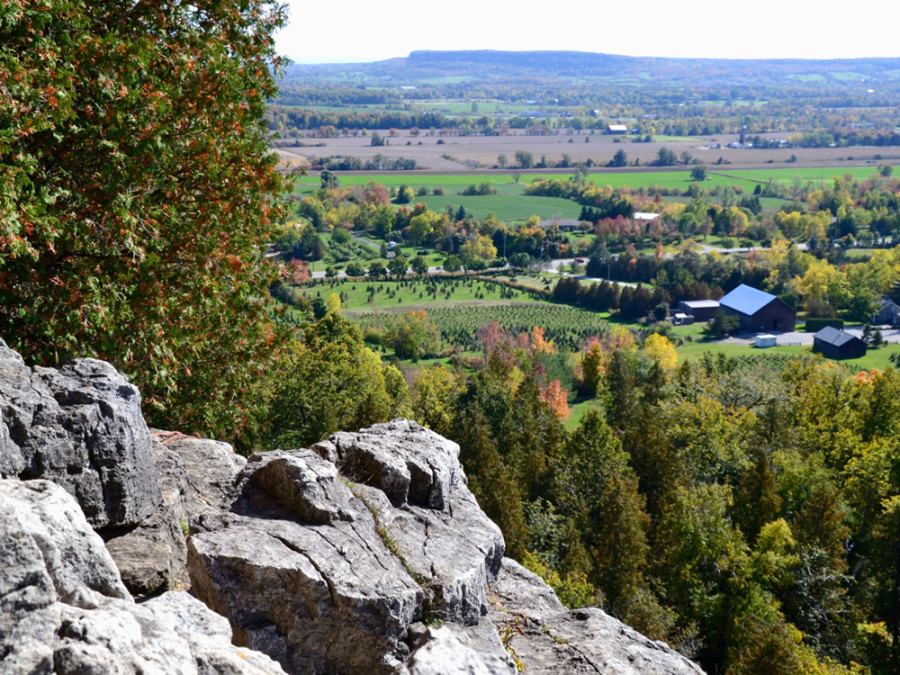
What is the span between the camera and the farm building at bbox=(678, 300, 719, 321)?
15638 cm

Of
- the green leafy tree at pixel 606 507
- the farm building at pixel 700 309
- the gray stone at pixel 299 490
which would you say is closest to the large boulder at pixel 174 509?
the gray stone at pixel 299 490

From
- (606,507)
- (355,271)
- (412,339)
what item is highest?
(606,507)

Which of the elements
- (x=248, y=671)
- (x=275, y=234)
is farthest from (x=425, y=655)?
(x=275, y=234)

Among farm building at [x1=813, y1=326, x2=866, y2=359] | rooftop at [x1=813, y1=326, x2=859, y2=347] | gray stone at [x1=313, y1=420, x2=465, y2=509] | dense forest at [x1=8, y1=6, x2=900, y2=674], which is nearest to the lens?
gray stone at [x1=313, y1=420, x2=465, y2=509]

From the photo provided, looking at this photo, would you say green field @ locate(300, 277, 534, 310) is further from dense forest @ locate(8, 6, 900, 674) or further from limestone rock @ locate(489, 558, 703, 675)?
limestone rock @ locate(489, 558, 703, 675)

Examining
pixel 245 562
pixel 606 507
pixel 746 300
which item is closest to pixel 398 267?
pixel 746 300

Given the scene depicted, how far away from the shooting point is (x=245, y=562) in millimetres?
11039

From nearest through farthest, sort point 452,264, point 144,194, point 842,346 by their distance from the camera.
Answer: point 144,194 → point 842,346 → point 452,264

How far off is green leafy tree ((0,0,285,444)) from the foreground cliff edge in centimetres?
322

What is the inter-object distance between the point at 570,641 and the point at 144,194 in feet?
37.8

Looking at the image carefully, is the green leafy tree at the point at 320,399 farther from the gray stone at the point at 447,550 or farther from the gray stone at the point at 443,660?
the gray stone at the point at 443,660

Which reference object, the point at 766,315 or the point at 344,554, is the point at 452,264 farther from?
the point at 344,554

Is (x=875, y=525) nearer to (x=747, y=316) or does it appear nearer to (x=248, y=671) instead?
(x=248, y=671)

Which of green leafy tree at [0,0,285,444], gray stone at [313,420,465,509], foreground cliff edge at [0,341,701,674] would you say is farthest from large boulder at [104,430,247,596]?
green leafy tree at [0,0,285,444]
